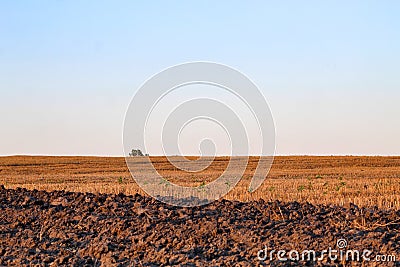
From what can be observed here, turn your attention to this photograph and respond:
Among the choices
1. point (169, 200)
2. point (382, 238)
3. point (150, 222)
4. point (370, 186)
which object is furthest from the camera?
point (370, 186)

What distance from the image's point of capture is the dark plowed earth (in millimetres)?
8414

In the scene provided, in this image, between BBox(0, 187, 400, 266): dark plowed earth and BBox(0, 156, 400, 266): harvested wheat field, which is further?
BBox(0, 187, 400, 266): dark plowed earth

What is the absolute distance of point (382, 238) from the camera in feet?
27.9

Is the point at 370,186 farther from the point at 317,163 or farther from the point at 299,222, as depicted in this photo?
the point at 317,163

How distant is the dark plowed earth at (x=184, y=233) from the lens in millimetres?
8414

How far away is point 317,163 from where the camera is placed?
48.6 meters

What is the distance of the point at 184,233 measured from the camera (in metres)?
9.25

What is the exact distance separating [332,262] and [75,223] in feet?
15.9

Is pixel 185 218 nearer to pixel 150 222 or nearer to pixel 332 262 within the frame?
pixel 150 222

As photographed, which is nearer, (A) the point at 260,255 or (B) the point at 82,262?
(A) the point at 260,255

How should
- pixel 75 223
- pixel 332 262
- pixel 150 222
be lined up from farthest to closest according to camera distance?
pixel 75 223, pixel 150 222, pixel 332 262

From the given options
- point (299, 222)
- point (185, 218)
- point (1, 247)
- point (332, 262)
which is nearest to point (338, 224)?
point (299, 222)

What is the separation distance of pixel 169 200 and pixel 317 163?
122 feet

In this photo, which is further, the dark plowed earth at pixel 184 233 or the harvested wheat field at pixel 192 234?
the dark plowed earth at pixel 184 233
